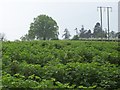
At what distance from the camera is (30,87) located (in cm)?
543

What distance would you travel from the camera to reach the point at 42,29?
209 ft

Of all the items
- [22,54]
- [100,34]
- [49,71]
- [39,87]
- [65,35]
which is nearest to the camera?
[39,87]

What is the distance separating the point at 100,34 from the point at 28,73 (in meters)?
71.6

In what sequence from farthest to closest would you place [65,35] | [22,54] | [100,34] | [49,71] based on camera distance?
[65,35], [100,34], [22,54], [49,71]

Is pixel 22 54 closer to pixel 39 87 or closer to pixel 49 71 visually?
pixel 49 71

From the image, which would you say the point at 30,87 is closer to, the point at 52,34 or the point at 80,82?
the point at 80,82

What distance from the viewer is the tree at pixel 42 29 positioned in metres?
63.2

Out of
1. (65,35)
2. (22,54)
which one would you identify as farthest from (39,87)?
(65,35)

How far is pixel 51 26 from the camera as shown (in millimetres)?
63625

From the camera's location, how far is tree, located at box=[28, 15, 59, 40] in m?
63.2

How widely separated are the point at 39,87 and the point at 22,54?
5769 mm

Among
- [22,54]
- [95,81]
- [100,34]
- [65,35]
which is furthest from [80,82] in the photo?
[65,35]

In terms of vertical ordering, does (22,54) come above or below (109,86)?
above

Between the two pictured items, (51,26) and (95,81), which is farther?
(51,26)
